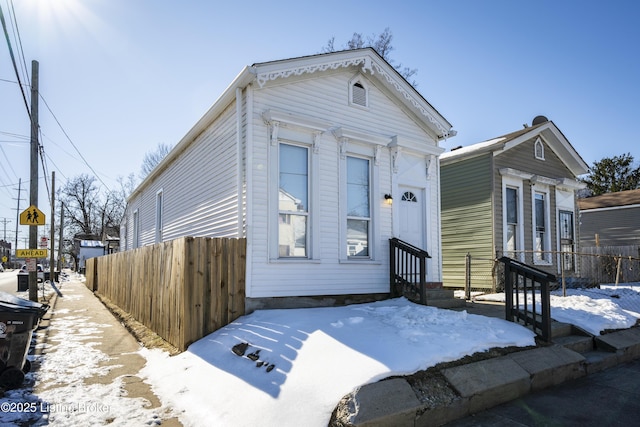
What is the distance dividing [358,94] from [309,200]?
269cm

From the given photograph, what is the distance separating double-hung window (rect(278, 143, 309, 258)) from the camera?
762 cm

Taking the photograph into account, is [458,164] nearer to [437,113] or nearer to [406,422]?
[437,113]

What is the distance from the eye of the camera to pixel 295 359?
4730mm

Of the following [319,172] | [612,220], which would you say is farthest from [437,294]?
[612,220]

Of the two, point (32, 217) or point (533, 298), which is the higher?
point (32, 217)

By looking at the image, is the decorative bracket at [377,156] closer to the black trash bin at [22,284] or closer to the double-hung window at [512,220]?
the double-hung window at [512,220]

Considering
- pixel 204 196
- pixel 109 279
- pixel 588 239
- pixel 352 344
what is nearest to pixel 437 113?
pixel 204 196

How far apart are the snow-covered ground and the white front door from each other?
258cm

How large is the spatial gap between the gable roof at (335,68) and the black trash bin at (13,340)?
464cm

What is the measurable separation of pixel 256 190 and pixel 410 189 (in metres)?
3.85

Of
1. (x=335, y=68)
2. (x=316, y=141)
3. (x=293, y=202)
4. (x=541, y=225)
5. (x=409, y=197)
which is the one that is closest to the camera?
(x=293, y=202)

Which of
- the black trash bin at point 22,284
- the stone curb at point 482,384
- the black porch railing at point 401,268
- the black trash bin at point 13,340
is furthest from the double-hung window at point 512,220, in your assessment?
the black trash bin at point 22,284

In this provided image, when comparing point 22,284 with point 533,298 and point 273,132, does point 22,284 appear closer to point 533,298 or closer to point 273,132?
point 273,132

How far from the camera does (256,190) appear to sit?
23.7ft
